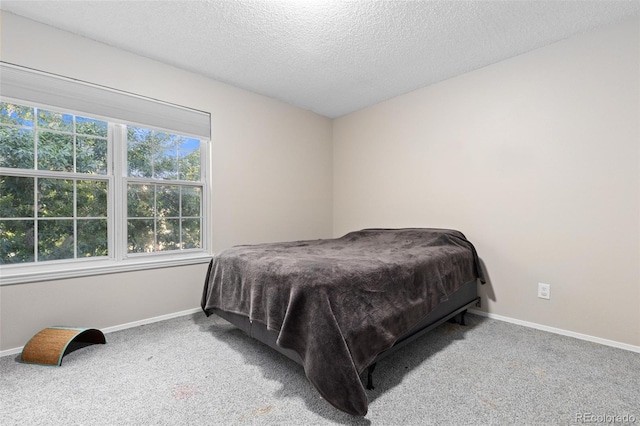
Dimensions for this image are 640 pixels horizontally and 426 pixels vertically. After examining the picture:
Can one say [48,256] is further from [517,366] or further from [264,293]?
[517,366]

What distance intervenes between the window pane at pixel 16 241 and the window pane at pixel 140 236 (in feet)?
2.08

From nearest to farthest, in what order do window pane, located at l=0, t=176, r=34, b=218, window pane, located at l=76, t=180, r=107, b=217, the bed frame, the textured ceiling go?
the bed frame → the textured ceiling → window pane, located at l=0, t=176, r=34, b=218 → window pane, located at l=76, t=180, r=107, b=217

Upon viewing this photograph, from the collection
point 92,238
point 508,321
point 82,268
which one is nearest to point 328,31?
point 92,238

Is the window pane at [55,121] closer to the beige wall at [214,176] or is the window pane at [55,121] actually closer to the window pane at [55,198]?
the beige wall at [214,176]

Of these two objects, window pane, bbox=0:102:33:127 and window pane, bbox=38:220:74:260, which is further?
window pane, bbox=38:220:74:260

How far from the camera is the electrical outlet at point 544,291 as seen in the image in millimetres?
2426

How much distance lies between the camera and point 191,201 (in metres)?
3.01

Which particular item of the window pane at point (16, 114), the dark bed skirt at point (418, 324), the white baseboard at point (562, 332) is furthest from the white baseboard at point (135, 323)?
the white baseboard at point (562, 332)

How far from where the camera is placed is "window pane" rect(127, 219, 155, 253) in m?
2.63

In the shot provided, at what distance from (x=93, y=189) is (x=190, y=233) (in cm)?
90

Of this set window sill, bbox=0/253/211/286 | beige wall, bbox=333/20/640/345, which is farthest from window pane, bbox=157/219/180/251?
beige wall, bbox=333/20/640/345

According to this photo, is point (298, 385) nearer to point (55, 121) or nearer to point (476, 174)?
point (476, 174)

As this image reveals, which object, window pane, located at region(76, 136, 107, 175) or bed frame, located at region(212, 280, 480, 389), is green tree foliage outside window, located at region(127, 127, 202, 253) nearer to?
window pane, located at region(76, 136, 107, 175)

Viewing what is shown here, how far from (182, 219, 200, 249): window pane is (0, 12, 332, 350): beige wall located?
20cm
